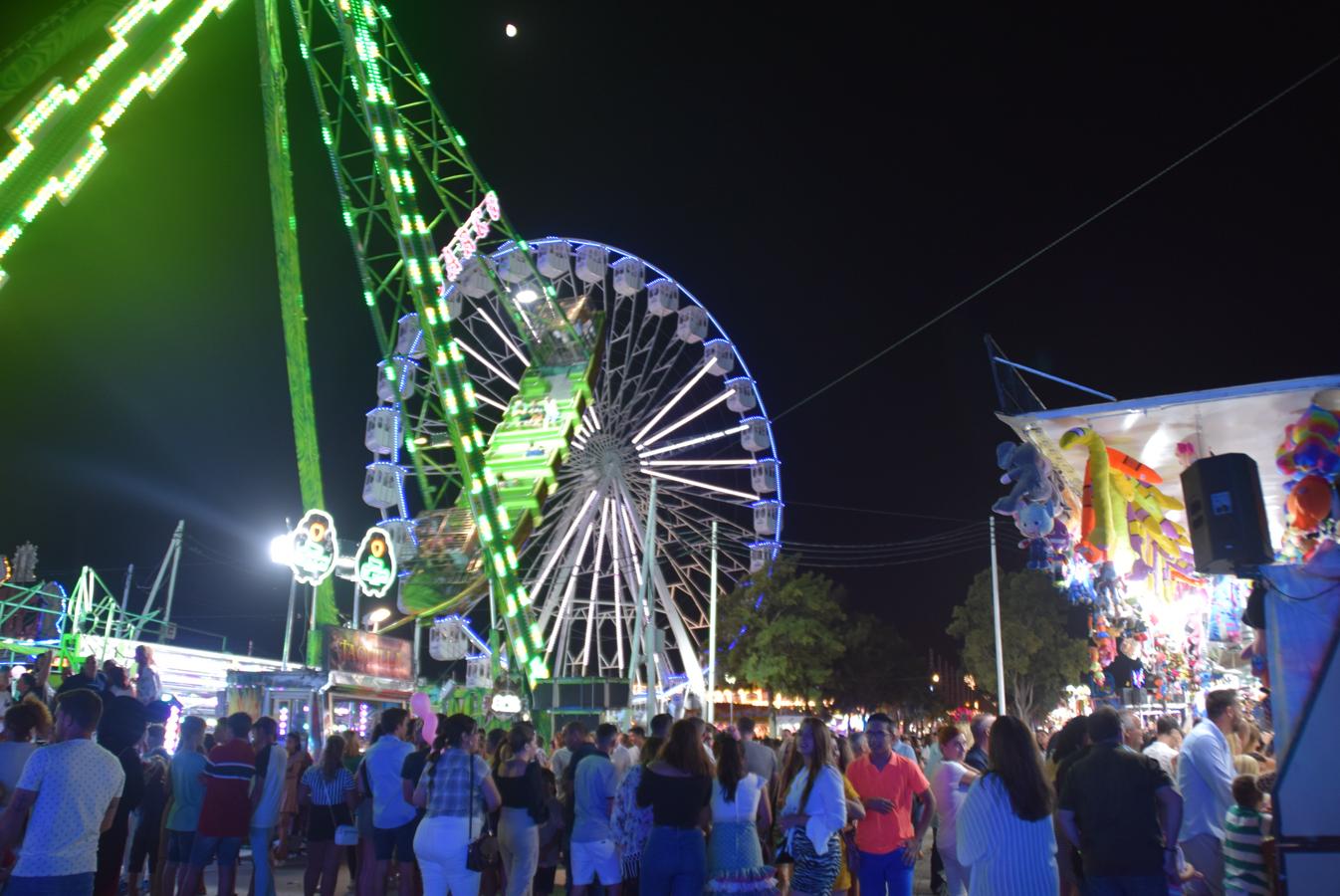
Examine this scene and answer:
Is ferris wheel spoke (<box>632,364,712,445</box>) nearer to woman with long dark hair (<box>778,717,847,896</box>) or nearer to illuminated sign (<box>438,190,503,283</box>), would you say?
illuminated sign (<box>438,190,503,283</box>)

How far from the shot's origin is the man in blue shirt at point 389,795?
7449mm

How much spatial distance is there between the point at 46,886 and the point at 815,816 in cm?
411

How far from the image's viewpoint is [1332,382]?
1003 centimetres

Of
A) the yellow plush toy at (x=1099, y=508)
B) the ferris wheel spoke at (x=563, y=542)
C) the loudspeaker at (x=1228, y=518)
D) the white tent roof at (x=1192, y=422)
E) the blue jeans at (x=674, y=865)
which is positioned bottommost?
the blue jeans at (x=674, y=865)

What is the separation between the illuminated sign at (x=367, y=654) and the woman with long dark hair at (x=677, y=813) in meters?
10.0

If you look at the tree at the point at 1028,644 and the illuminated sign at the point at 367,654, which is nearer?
the illuminated sign at the point at 367,654

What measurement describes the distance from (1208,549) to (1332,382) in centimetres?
377

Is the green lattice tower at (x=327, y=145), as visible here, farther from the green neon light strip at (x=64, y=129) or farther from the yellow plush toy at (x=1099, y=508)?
the yellow plush toy at (x=1099, y=508)

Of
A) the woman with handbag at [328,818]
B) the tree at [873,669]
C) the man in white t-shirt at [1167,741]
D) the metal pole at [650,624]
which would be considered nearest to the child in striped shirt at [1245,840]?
the man in white t-shirt at [1167,741]

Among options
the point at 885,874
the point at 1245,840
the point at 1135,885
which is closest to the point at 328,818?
the point at 885,874

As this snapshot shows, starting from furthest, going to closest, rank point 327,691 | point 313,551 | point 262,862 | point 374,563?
point 374,563
point 313,551
point 327,691
point 262,862

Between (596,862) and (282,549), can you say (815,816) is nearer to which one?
(596,862)

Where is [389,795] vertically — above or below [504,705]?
below

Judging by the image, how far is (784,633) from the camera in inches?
1561
